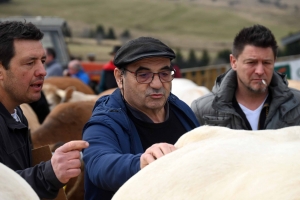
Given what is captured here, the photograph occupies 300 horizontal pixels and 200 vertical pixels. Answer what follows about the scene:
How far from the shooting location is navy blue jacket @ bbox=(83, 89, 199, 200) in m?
2.13

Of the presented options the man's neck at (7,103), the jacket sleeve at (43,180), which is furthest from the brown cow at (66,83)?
the jacket sleeve at (43,180)

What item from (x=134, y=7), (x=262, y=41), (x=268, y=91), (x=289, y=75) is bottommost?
(x=289, y=75)

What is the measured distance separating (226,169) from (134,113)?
1.32 m

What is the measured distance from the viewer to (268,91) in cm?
411

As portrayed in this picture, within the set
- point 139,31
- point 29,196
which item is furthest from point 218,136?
point 139,31

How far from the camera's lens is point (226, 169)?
1.42 m

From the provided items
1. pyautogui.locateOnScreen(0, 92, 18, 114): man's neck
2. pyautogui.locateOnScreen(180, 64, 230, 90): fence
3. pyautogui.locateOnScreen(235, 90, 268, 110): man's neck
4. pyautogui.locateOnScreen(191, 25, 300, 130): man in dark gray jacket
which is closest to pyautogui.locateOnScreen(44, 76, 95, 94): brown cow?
pyautogui.locateOnScreen(180, 64, 230, 90): fence

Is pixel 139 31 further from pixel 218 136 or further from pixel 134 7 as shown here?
pixel 218 136

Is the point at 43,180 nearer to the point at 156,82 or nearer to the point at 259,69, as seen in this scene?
the point at 156,82

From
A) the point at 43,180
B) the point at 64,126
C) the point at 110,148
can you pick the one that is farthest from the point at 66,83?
the point at 43,180

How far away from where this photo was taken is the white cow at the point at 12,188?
147 centimetres

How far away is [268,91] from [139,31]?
135ft

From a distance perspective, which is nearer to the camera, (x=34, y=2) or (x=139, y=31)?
(x=139, y=31)

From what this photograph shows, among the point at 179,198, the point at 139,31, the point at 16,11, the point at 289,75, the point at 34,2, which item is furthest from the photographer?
the point at 34,2
